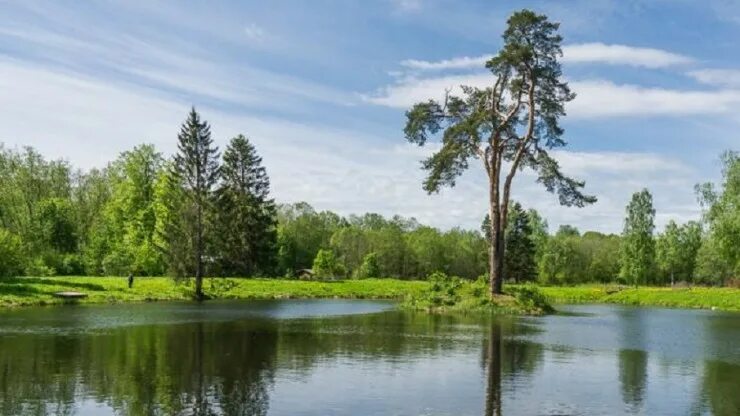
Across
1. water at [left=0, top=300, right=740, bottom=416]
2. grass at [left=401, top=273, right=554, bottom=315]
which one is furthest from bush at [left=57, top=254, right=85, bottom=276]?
grass at [left=401, top=273, right=554, bottom=315]

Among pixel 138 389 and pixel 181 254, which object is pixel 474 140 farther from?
pixel 138 389

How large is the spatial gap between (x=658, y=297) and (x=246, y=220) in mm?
48874

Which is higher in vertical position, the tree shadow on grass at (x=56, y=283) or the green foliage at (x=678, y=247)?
the green foliage at (x=678, y=247)

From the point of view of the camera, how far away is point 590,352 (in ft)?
88.7

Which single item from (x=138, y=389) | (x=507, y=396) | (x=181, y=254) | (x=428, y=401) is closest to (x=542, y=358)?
(x=507, y=396)

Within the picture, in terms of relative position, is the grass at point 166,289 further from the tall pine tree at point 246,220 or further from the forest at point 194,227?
the tall pine tree at point 246,220

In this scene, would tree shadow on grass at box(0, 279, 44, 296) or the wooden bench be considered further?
the wooden bench

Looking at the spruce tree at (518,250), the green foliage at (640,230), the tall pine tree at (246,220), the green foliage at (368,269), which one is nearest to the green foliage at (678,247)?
the green foliage at (640,230)

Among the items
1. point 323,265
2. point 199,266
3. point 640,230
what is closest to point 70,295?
point 199,266

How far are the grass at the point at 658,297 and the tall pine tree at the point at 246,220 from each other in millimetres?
35745

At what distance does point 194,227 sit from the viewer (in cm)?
6544

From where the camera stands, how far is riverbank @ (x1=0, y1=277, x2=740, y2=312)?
1950 inches

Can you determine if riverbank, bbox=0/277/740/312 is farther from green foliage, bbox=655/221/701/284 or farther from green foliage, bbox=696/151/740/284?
green foliage, bbox=655/221/701/284

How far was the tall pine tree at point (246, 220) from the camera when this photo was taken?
8569 centimetres
